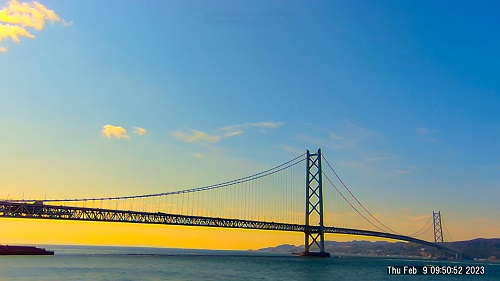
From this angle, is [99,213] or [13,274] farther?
[99,213]

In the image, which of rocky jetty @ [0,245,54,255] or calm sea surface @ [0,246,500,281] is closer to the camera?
calm sea surface @ [0,246,500,281]

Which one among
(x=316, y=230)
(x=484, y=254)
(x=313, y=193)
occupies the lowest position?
(x=484, y=254)

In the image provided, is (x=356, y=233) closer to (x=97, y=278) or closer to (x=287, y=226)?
(x=287, y=226)

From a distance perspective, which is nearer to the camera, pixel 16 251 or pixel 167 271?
pixel 167 271

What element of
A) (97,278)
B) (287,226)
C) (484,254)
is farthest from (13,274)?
(484,254)

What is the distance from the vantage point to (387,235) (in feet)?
352

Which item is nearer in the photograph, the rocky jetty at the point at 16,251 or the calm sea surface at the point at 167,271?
the calm sea surface at the point at 167,271

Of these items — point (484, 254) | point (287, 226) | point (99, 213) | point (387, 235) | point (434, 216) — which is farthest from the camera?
point (484, 254)

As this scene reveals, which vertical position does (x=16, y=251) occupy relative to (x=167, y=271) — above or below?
below

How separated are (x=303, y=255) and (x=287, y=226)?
8.39 m

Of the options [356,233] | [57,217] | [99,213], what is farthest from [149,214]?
[356,233]

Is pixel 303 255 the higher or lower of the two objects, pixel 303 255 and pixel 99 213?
the lower

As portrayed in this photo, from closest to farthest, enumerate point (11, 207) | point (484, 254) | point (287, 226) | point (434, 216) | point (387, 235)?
point (11, 207), point (287, 226), point (387, 235), point (434, 216), point (484, 254)

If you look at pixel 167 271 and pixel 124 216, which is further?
pixel 124 216
